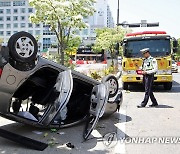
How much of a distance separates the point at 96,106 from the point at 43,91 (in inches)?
47.5

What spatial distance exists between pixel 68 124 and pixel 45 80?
3.33 ft

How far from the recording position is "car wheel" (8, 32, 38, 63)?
5031mm

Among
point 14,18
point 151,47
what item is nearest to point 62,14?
point 151,47

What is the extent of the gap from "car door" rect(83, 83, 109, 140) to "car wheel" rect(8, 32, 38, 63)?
5.02 feet

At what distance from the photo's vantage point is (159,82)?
44.6 feet

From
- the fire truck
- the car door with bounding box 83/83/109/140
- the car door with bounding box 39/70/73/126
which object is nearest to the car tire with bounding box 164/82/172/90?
the fire truck

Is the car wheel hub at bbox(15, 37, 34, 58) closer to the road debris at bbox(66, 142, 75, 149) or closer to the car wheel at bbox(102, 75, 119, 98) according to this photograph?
the road debris at bbox(66, 142, 75, 149)

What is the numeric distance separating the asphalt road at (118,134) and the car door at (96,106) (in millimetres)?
208

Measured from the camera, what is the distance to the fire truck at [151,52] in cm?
1328

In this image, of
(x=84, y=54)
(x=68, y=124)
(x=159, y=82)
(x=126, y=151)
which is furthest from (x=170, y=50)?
(x=84, y=54)

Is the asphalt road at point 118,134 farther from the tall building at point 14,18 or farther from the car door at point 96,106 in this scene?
the tall building at point 14,18

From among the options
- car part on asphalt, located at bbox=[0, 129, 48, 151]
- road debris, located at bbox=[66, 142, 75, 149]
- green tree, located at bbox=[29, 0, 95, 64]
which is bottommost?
road debris, located at bbox=[66, 142, 75, 149]

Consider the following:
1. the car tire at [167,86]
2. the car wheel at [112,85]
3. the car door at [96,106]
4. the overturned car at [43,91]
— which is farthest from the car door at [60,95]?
the car tire at [167,86]

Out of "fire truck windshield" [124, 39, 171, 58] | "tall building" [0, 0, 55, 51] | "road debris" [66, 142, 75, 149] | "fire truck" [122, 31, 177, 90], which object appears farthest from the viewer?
"tall building" [0, 0, 55, 51]
